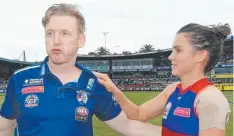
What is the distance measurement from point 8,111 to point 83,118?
748 mm

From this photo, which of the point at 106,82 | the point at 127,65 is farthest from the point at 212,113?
the point at 127,65

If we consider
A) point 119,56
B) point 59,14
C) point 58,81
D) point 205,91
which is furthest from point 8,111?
point 119,56

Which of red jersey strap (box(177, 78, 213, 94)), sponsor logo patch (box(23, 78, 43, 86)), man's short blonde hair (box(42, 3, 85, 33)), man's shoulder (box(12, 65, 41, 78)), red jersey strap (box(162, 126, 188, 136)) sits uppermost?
man's short blonde hair (box(42, 3, 85, 33))

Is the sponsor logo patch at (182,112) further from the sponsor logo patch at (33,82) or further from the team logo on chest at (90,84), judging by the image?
the sponsor logo patch at (33,82)

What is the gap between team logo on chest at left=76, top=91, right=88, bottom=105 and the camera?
3030 mm

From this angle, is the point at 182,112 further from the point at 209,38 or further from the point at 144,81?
the point at 144,81

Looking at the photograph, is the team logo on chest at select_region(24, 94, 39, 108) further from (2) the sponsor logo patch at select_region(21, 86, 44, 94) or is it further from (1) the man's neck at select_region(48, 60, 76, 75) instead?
(1) the man's neck at select_region(48, 60, 76, 75)

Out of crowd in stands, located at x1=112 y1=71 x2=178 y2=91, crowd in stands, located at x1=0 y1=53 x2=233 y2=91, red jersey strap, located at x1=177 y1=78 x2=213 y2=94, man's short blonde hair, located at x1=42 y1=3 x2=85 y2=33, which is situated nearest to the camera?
man's short blonde hair, located at x1=42 y1=3 x2=85 y2=33

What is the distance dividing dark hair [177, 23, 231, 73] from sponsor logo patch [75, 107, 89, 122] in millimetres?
1196

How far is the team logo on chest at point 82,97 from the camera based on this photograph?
303 centimetres

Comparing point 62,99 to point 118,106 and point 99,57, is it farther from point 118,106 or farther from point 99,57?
point 99,57

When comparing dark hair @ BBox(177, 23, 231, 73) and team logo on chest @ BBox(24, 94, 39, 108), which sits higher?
dark hair @ BBox(177, 23, 231, 73)

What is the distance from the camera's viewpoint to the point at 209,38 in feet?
10.9

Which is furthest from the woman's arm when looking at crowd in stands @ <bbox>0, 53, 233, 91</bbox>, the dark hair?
crowd in stands @ <bbox>0, 53, 233, 91</bbox>
